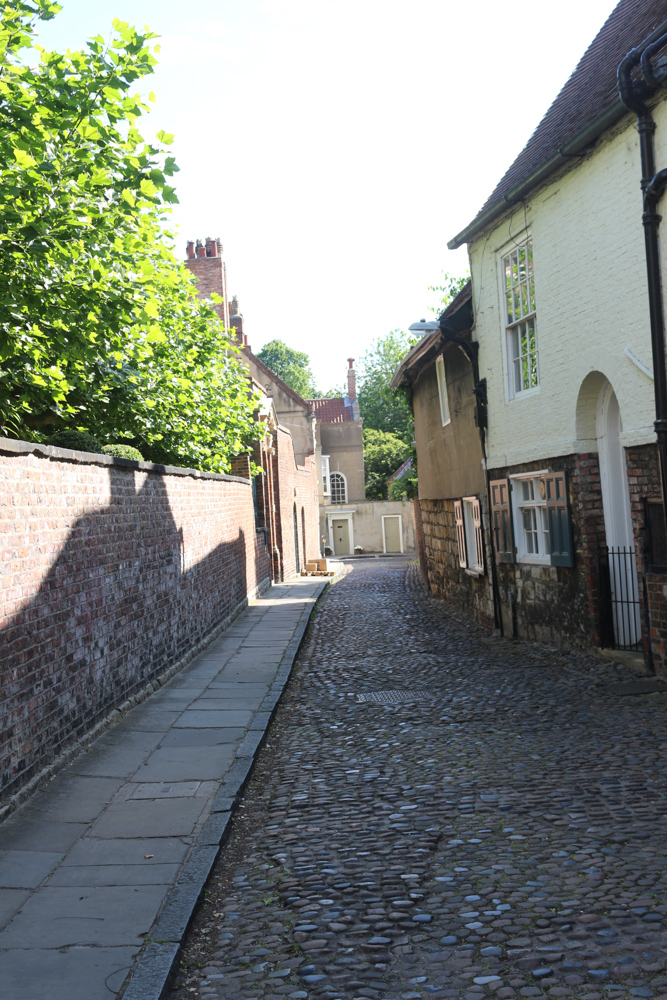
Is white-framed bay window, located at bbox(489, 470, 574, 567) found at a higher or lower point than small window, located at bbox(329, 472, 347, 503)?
lower

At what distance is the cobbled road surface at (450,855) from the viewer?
11.4 ft

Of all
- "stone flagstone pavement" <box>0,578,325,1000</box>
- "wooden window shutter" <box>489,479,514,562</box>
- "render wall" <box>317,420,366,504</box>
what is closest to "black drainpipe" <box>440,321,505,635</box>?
"wooden window shutter" <box>489,479,514,562</box>

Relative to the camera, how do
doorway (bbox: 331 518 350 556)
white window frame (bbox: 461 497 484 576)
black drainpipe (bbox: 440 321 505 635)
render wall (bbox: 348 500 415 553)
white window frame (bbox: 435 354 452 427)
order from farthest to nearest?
1. doorway (bbox: 331 518 350 556)
2. render wall (bbox: 348 500 415 553)
3. white window frame (bbox: 435 354 452 427)
4. white window frame (bbox: 461 497 484 576)
5. black drainpipe (bbox: 440 321 505 635)

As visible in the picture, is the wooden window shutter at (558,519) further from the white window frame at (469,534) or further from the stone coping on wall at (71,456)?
the stone coping on wall at (71,456)

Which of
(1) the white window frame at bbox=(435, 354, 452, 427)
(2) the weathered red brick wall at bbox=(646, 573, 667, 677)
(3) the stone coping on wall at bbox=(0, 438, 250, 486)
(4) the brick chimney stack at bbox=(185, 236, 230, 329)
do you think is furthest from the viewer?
(4) the brick chimney stack at bbox=(185, 236, 230, 329)

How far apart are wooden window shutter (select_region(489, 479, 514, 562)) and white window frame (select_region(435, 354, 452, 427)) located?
10.5 ft

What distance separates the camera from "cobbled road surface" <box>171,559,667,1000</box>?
3486mm

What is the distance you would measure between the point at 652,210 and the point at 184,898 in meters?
7.23

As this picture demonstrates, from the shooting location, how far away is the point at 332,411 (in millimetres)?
61500

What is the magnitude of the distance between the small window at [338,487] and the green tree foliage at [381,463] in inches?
228

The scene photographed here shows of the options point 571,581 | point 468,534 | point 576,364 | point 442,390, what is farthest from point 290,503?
point 576,364

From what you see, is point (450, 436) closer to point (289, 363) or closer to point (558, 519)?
point (558, 519)

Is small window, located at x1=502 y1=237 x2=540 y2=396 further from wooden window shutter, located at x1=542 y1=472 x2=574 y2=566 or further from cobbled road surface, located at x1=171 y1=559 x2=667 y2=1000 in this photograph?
cobbled road surface, located at x1=171 y1=559 x2=667 y2=1000

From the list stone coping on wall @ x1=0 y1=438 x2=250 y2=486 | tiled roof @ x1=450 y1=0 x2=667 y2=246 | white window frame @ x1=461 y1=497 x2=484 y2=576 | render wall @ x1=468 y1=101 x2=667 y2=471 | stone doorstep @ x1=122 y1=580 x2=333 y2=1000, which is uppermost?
tiled roof @ x1=450 y1=0 x2=667 y2=246
